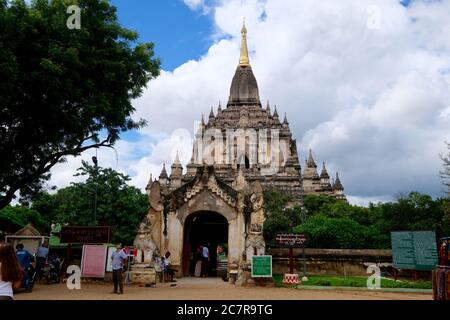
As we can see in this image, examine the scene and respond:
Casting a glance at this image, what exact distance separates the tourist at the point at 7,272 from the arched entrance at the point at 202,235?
15.4 meters

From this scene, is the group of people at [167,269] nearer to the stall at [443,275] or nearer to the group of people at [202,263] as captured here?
the group of people at [202,263]

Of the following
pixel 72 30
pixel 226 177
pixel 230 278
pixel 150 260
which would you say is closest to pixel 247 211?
pixel 230 278

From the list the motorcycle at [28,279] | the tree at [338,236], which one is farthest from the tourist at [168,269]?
the tree at [338,236]

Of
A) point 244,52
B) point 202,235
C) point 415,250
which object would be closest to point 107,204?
point 202,235

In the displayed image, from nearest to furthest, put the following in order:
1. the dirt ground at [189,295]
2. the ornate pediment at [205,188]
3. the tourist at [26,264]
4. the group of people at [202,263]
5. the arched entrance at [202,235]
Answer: the dirt ground at [189,295], the tourist at [26,264], the ornate pediment at [205,188], the arched entrance at [202,235], the group of people at [202,263]

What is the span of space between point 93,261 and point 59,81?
792 cm

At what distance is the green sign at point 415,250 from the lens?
19391 mm

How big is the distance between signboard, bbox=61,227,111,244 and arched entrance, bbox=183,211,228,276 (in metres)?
4.04

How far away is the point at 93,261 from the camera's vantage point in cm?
1897

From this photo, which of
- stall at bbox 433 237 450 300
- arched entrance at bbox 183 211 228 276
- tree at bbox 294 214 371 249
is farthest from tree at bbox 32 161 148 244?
stall at bbox 433 237 450 300

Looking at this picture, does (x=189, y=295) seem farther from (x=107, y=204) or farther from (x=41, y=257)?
(x=107, y=204)

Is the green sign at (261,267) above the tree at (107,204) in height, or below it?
below

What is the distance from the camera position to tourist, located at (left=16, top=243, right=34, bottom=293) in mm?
14453

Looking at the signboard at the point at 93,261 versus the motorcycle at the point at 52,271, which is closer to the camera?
the motorcycle at the point at 52,271
